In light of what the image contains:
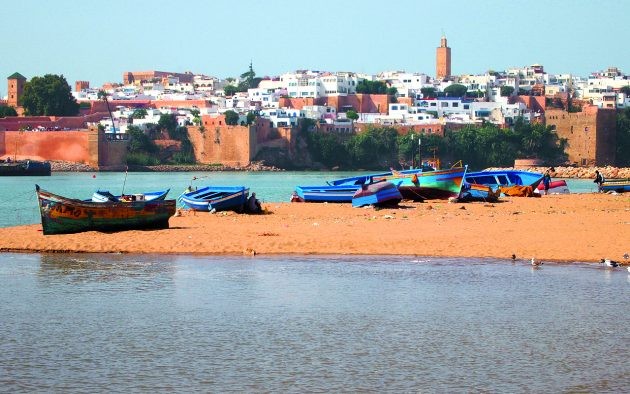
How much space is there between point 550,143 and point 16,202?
5478 cm

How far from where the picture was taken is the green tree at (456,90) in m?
110

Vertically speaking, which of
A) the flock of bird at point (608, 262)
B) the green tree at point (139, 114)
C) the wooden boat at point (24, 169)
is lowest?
the wooden boat at point (24, 169)

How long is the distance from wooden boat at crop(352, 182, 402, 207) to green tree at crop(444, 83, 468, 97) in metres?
87.0

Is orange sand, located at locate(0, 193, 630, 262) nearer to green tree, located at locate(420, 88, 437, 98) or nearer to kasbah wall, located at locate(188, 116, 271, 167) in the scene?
kasbah wall, located at locate(188, 116, 271, 167)

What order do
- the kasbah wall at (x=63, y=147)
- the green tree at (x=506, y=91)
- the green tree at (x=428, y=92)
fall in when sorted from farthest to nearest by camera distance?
the green tree at (x=428, y=92)
the green tree at (x=506, y=91)
the kasbah wall at (x=63, y=147)

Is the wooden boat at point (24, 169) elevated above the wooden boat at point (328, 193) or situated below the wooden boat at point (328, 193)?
below

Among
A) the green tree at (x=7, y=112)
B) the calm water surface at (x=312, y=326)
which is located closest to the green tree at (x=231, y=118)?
the green tree at (x=7, y=112)

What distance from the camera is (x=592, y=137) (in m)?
79.6

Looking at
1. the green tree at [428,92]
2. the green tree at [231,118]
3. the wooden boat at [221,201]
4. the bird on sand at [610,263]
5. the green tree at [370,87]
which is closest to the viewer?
the bird on sand at [610,263]

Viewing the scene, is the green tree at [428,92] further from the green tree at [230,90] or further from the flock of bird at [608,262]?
the flock of bird at [608,262]

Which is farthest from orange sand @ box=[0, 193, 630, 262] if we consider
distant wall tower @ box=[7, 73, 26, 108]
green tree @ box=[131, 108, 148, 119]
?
distant wall tower @ box=[7, 73, 26, 108]

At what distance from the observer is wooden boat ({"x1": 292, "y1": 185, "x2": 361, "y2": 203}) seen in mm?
26594

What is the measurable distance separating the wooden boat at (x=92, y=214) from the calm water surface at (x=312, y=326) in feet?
5.86

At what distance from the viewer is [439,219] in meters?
20.3
